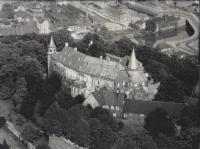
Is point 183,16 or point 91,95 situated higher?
point 91,95

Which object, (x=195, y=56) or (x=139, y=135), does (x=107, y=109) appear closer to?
(x=139, y=135)

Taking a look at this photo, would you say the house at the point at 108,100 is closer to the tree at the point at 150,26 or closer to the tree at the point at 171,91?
the tree at the point at 171,91

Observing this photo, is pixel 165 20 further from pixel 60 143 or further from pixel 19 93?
pixel 60 143

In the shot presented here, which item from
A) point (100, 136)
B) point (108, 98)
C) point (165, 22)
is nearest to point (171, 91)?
point (108, 98)

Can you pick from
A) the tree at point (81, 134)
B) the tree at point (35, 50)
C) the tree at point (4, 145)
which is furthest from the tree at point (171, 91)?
the tree at point (4, 145)

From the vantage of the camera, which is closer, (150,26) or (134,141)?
(134,141)

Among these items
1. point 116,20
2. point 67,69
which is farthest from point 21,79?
point 116,20
